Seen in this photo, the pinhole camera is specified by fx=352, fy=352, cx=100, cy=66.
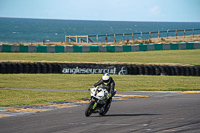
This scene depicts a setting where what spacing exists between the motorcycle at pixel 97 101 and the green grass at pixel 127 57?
20.2 m

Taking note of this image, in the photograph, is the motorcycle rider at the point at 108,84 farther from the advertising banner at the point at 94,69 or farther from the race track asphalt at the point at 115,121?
the advertising banner at the point at 94,69

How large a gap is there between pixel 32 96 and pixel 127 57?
18601 millimetres

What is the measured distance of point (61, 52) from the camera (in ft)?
121

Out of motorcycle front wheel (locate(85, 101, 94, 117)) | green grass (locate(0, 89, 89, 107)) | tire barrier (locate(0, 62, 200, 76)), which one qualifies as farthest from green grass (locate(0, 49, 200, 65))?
motorcycle front wheel (locate(85, 101, 94, 117))

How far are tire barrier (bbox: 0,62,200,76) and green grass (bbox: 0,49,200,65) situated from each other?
17.0 ft

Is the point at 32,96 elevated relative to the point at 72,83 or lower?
lower

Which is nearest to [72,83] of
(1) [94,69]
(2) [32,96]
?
(1) [94,69]

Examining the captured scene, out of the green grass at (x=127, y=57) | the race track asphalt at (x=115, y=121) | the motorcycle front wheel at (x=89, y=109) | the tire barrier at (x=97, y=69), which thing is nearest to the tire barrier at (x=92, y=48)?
the green grass at (x=127, y=57)

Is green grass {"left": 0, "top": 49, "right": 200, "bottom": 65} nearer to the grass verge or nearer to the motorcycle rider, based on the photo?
the grass verge

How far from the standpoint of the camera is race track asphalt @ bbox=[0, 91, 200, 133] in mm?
8273

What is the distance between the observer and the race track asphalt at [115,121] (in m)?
8.27

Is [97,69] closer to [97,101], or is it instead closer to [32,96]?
[32,96]

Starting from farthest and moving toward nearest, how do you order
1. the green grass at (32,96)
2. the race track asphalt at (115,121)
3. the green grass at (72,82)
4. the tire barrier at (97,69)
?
the tire barrier at (97,69) → the green grass at (72,82) → the green grass at (32,96) → the race track asphalt at (115,121)

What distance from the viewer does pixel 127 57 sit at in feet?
110
